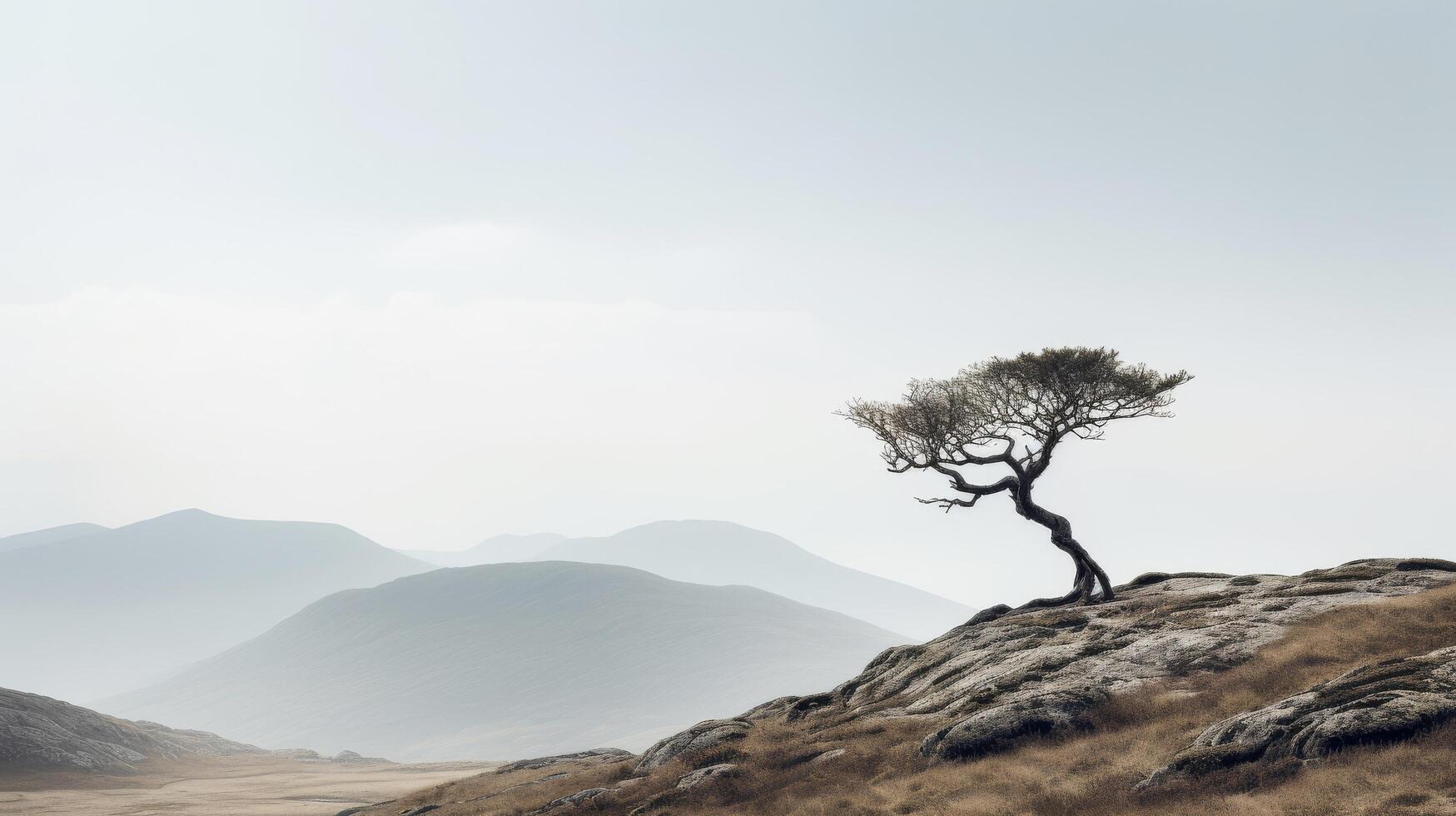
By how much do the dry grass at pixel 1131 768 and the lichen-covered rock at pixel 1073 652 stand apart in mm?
1119

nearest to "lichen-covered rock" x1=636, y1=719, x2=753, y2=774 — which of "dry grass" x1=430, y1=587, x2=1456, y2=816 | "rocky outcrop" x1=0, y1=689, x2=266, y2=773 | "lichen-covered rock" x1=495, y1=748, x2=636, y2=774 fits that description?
"dry grass" x1=430, y1=587, x2=1456, y2=816

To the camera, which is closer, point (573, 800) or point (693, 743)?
point (573, 800)

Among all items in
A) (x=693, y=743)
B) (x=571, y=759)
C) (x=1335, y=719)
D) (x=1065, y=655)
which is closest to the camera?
(x=1335, y=719)

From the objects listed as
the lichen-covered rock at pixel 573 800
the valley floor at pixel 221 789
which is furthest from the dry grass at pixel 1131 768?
the valley floor at pixel 221 789

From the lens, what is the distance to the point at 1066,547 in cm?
4659

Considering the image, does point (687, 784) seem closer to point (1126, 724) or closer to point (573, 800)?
point (573, 800)

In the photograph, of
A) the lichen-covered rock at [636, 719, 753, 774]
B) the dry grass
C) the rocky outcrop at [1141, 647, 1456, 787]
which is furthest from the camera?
the lichen-covered rock at [636, 719, 753, 774]

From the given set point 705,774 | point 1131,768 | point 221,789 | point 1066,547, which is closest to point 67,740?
point 221,789

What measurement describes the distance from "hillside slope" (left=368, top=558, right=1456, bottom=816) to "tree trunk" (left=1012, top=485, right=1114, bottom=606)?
2877 millimetres

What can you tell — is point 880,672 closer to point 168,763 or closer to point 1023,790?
point 1023,790

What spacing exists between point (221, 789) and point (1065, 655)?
95817 mm

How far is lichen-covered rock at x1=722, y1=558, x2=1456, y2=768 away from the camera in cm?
2777

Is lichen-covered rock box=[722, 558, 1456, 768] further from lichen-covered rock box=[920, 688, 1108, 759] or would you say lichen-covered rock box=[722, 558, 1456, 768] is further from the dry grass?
the dry grass

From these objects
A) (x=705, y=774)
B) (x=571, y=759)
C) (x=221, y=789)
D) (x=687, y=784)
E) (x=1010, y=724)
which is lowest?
(x=221, y=789)
